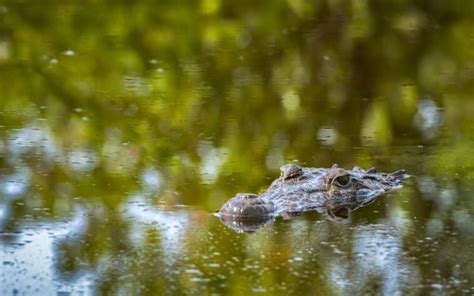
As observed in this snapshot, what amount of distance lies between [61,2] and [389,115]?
7849 mm

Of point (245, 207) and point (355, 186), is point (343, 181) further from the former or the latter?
point (245, 207)

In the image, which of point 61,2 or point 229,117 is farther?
point 61,2

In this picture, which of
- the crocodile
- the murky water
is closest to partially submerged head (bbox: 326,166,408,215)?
the crocodile

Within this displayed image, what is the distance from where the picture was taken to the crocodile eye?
7930 millimetres

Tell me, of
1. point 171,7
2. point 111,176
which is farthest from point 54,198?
point 171,7

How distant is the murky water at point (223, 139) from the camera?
6.35 meters

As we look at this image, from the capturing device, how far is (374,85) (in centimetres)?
1192

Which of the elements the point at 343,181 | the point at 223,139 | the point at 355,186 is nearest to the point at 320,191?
the point at 343,181

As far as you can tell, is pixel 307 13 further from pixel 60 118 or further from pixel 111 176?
pixel 111 176

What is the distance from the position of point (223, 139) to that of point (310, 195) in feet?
6.23

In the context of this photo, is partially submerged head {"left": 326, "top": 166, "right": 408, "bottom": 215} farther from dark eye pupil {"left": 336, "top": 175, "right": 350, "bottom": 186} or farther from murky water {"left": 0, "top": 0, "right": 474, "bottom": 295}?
murky water {"left": 0, "top": 0, "right": 474, "bottom": 295}

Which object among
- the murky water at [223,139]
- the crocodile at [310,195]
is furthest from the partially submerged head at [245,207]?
the murky water at [223,139]

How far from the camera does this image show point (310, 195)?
25.6 ft

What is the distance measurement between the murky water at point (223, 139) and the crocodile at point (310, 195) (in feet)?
0.42
